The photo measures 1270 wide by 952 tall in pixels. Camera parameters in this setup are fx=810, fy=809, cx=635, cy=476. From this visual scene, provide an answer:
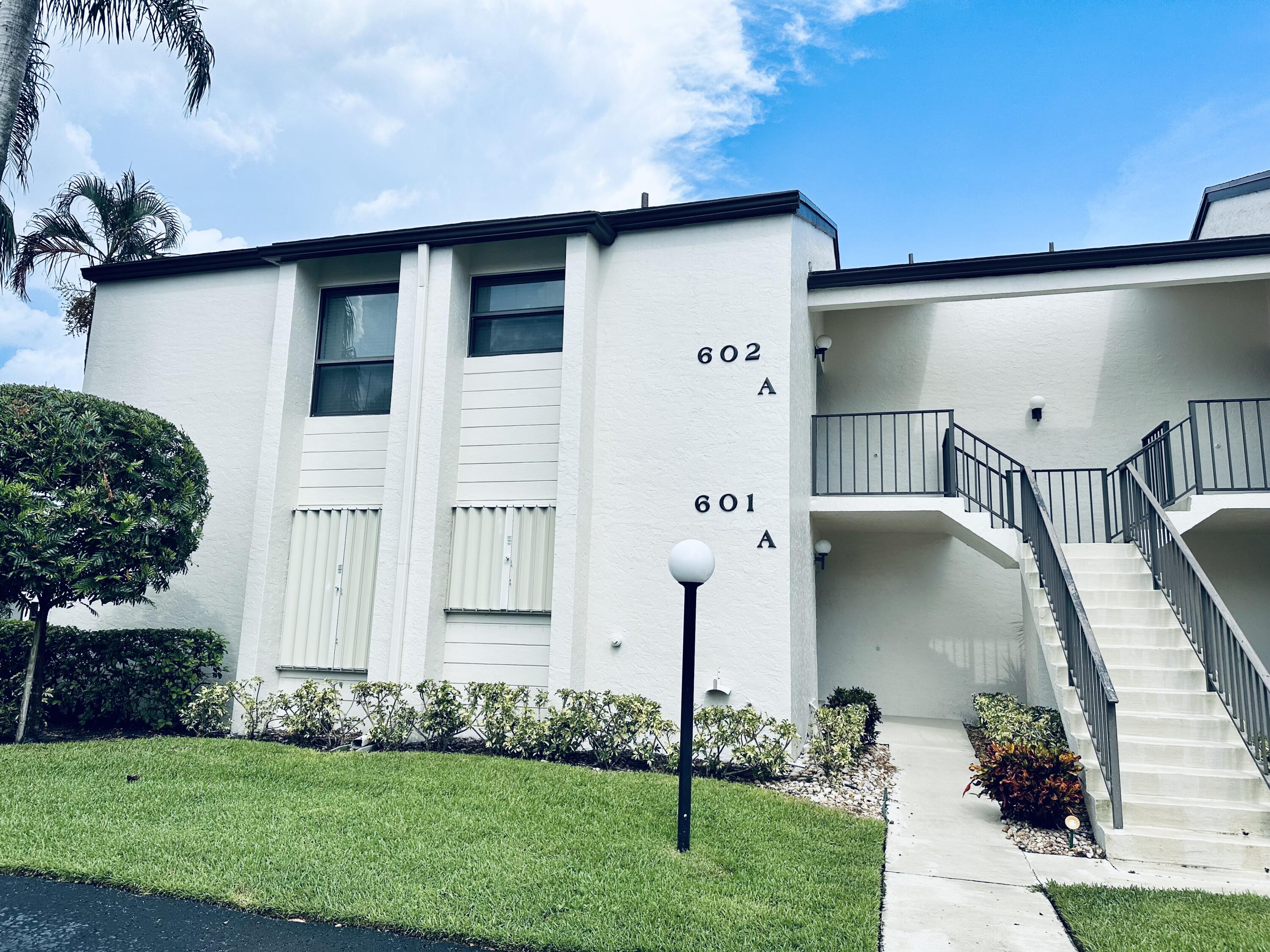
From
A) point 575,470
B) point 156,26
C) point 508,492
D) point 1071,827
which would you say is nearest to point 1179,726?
point 1071,827

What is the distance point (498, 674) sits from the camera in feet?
29.7

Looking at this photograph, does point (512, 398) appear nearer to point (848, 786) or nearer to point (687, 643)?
point (687, 643)

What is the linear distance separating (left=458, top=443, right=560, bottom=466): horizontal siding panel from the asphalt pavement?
18.4 feet

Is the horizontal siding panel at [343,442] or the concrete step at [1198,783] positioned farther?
the horizontal siding panel at [343,442]

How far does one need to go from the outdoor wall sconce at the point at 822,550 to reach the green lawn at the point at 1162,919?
577 cm

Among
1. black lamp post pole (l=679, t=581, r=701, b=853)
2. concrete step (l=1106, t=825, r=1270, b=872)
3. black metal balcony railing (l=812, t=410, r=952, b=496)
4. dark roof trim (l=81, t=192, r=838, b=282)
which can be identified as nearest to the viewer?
black lamp post pole (l=679, t=581, r=701, b=853)

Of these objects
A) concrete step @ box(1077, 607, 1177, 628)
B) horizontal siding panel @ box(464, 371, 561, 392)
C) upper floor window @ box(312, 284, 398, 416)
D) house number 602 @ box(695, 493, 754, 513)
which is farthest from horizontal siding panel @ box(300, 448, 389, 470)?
concrete step @ box(1077, 607, 1177, 628)

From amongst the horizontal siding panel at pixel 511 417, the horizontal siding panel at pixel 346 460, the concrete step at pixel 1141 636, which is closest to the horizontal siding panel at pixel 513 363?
the horizontal siding panel at pixel 511 417

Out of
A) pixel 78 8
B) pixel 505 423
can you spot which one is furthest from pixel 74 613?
pixel 78 8

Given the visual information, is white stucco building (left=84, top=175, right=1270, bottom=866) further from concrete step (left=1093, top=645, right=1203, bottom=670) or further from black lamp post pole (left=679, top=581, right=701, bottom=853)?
black lamp post pole (left=679, top=581, right=701, bottom=853)

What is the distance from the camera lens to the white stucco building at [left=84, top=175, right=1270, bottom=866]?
8.73 meters

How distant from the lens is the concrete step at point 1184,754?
20.7ft

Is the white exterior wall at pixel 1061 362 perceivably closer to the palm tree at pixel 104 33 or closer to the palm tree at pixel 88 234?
the palm tree at pixel 104 33

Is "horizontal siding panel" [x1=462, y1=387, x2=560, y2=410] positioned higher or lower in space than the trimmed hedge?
higher
